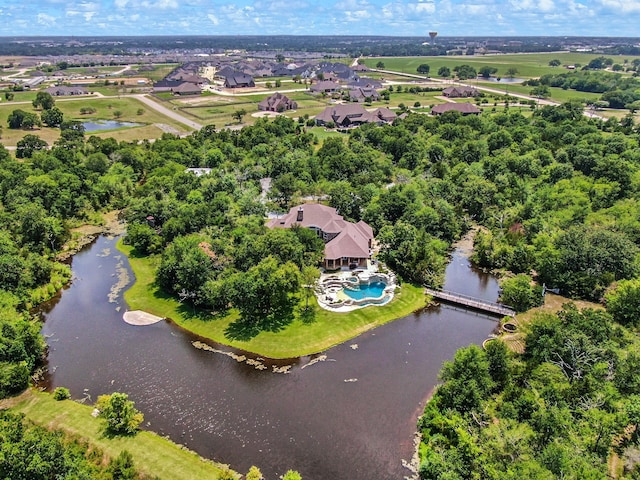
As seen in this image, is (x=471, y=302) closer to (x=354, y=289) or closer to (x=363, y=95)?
(x=354, y=289)

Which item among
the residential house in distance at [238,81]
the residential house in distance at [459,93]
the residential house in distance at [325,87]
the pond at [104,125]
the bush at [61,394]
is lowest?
the bush at [61,394]

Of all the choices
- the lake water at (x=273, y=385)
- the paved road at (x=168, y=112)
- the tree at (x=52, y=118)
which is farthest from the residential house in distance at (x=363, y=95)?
the lake water at (x=273, y=385)

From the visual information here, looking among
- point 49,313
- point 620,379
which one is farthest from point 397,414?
point 49,313

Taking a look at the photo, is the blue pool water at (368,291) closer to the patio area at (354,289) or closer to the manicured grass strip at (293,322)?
the patio area at (354,289)

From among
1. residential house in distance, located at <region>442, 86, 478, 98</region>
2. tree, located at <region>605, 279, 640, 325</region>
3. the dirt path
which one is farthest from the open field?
tree, located at <region>605, 279, 640, 325</region>

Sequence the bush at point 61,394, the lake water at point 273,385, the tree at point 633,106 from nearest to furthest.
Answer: the lake water at point 273,385, the bush at point 61,394, the tree at point 633,106

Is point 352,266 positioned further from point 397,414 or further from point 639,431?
point 639,431

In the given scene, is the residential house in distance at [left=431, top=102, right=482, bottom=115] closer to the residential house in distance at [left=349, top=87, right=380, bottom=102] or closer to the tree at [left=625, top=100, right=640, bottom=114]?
the residential house in distance at [left=349, top=87, right=380, bottom=102]
